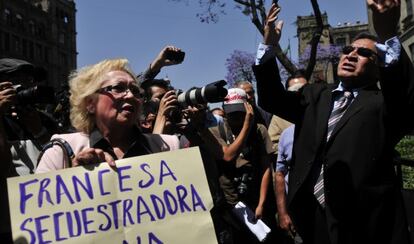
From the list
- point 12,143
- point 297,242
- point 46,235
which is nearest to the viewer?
point 46,235

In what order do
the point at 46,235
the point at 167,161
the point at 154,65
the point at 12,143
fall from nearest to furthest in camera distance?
the point at 46,235
the point at 167,161
the point at 12,143
the point at 154,65

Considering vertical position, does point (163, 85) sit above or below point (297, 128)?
above

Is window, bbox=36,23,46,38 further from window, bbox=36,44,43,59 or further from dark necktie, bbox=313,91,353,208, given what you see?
dark necktie, bbox=313,91,353,208

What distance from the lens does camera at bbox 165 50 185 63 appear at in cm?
324

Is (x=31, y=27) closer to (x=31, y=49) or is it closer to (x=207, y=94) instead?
(x=31, y=49)

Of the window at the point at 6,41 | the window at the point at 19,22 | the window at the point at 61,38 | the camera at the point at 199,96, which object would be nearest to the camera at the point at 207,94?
the camera at the point at 199,96

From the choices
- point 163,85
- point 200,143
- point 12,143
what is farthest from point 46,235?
point 163,85

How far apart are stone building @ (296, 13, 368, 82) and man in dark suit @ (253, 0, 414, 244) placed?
4255 millimetres

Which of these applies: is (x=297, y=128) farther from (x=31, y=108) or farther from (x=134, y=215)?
(x=31, y=108)

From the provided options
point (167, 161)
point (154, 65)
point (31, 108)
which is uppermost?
point (154, 65)

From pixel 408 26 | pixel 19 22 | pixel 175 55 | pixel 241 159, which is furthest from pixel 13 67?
pixel 19 22

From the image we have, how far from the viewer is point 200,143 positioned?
3076 mm

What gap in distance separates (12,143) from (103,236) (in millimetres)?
1088

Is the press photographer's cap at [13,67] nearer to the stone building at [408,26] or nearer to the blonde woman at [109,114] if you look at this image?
the blonde woman at [109,114]
